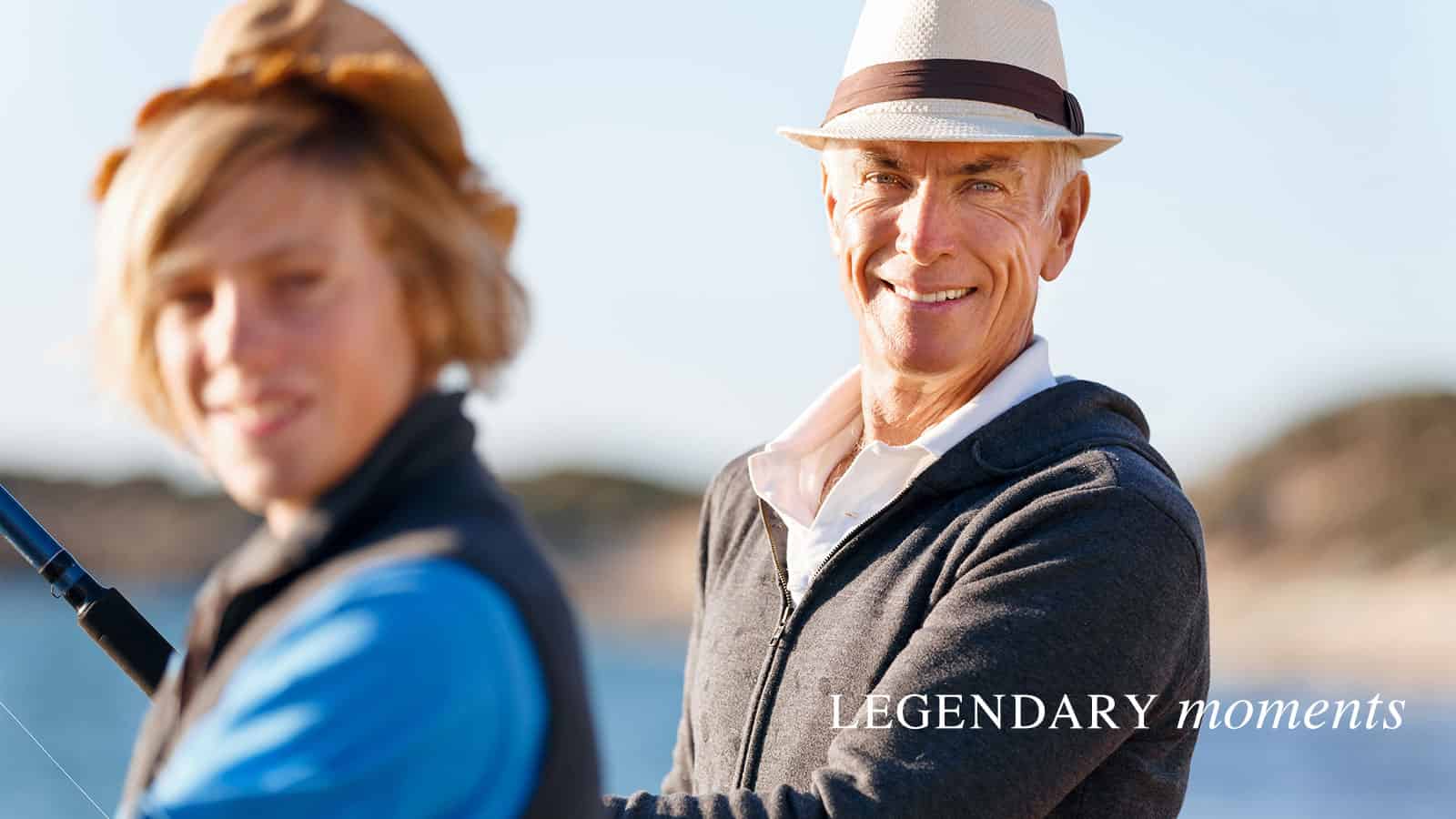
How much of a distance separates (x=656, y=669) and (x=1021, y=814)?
17844mm

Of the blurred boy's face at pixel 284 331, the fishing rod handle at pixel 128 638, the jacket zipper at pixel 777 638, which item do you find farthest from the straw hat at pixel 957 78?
the blurred boy's face at pixel 284 331

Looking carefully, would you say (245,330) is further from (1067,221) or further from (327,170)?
(1067,221)

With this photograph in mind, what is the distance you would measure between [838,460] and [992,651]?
599 millimetres

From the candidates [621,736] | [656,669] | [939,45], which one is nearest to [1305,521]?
[656,669]

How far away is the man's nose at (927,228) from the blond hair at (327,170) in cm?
109

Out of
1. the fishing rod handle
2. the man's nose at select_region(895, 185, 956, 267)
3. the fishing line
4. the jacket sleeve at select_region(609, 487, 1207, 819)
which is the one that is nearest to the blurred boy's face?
the fishing line

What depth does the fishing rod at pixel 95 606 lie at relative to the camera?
4.52 ft

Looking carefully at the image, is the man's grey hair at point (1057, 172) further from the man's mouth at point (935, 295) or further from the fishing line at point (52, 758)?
the fishing line at point (52, 758)

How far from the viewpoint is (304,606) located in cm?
90

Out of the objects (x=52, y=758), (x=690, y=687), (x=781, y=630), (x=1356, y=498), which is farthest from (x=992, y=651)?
(x=1356, y=498)

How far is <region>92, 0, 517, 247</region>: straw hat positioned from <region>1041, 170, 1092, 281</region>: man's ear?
127 cm

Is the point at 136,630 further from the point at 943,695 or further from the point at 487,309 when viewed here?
the point at 943,695

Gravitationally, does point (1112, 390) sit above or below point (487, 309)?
below

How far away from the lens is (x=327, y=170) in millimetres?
926
